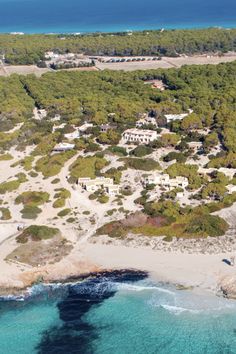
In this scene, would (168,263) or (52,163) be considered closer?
(168,263)

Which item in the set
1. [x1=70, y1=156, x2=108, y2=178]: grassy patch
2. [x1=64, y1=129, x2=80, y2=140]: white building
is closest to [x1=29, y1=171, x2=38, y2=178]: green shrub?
[x1=70, y1=156, x2=108, y2=178]: grassy patch

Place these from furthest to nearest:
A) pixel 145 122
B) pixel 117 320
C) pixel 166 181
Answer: pixel 145 122
pixel 166 181
pixel 117 320

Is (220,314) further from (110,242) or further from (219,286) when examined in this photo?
(110,242)

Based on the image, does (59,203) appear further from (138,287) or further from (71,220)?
(138,287)

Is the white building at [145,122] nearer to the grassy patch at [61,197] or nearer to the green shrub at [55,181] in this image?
the green shrub at [55,181]

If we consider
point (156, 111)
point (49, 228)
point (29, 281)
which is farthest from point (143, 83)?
point (29, 281)

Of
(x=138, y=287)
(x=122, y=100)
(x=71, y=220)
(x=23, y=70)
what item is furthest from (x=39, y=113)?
(x=138, y=287)
